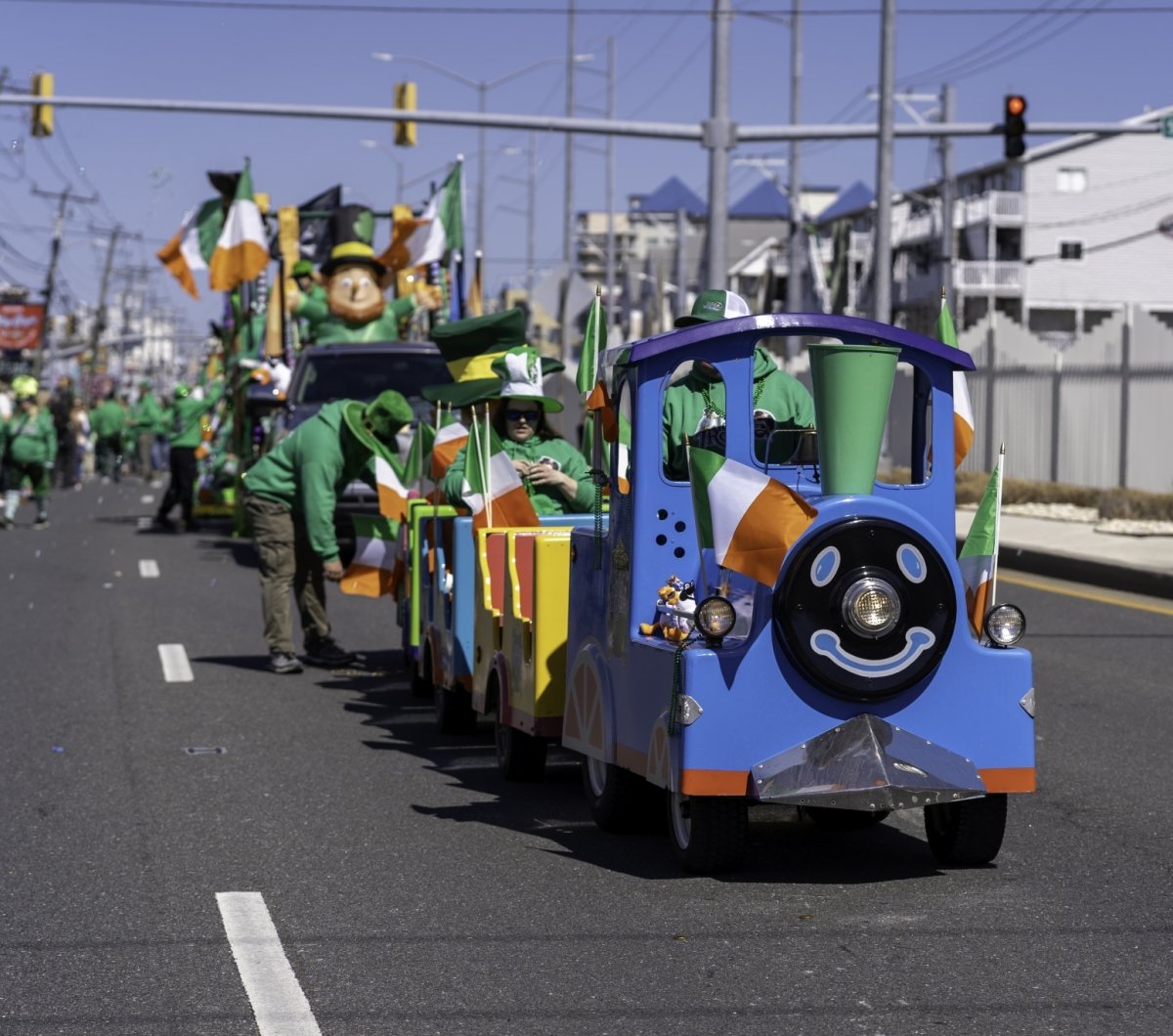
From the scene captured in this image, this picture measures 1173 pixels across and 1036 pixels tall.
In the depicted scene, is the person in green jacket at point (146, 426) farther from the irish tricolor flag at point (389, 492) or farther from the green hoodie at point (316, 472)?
the irish tricolor flag at point (389, 492)

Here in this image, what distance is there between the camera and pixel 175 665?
43.2ft

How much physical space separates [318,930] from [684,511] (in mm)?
1939

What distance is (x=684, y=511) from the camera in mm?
7176

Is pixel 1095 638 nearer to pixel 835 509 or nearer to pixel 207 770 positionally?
pixel 207 770

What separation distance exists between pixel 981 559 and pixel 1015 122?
1986 centimetres

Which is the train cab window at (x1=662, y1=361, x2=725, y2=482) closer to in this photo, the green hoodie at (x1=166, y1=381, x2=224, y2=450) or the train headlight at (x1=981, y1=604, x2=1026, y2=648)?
the train headlight at (x1=981, y1=604, x2=1026, y2=648)

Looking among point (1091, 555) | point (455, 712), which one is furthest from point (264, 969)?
point (1091, 555)

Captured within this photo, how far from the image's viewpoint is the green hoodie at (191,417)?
89.3 feet

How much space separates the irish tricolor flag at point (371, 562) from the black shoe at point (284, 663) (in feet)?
1.99

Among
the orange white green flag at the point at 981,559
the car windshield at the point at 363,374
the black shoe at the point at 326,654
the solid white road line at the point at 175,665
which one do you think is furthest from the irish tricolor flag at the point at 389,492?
the car windshield at the point at 363,374

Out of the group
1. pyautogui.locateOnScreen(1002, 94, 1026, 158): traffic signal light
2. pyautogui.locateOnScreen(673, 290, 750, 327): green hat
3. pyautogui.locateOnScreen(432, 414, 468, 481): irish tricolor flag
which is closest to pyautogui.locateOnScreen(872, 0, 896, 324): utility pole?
pyautogui.locateOnScreen(1002, 94, 1026, 158): traffic signal light

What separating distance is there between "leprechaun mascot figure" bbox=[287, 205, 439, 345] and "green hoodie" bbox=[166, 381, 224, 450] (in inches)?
161

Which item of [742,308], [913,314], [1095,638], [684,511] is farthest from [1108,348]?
[913,314]

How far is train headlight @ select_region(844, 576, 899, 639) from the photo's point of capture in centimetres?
654
